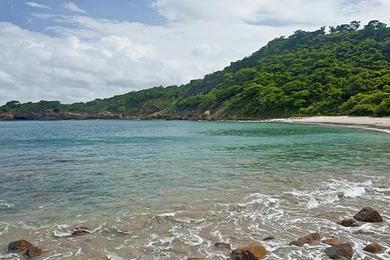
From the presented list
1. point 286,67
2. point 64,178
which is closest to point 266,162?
point 64,178

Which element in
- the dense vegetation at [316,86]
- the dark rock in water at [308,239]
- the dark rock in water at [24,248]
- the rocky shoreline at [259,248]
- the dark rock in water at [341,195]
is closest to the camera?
the rocky shoreline at [259,248]

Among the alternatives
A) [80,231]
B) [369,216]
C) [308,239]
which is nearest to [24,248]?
[80,231]

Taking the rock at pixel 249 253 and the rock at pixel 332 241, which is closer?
the rock at pixel 249 253

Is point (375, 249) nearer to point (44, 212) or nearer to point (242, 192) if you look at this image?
point (242, 192)

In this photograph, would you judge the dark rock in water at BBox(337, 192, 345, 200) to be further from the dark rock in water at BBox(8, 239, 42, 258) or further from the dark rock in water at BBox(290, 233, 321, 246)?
the dark rock in water at BBox(8, 239, 42, 258)

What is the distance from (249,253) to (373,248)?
397 cm

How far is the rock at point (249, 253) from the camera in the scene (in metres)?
10.5

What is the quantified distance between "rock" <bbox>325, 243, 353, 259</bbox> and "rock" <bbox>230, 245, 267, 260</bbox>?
1.93 meters

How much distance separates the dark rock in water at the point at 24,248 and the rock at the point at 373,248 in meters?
10.3

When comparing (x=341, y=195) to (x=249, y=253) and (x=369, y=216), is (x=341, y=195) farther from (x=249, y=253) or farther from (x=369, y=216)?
(x=249, y=253)

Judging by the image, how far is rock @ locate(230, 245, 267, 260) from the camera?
34.5 feet

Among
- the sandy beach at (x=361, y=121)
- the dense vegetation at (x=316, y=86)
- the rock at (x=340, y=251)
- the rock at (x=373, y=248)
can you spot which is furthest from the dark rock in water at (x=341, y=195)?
the dense vegetation at (x=316, y=86)

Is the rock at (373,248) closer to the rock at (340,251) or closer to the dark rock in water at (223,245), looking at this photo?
the rock at (340,251)

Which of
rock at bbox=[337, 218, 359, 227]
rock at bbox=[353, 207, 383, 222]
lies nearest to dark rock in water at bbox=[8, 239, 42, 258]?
rock at bbox=[337, 218, 359, 227]
